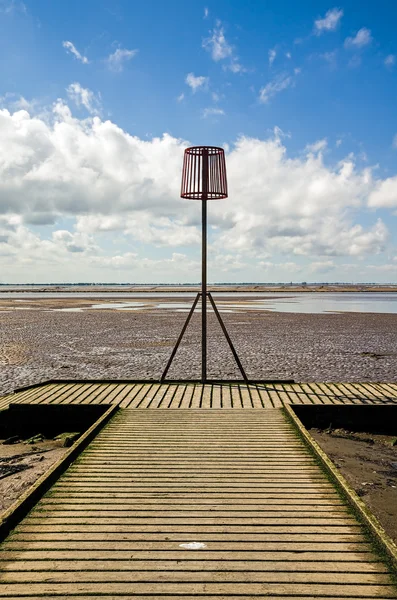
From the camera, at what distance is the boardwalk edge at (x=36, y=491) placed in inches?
193

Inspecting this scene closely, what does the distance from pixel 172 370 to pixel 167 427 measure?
971 cm

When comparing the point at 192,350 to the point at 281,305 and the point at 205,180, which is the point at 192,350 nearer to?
the point at 205,180

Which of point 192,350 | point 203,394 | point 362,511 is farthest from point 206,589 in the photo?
point 192,350

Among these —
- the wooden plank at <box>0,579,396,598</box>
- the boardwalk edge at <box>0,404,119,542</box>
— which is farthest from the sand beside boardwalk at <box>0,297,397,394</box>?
the wooden plank at <box>0,579,396,598</box>

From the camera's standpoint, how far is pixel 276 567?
4.22 meters

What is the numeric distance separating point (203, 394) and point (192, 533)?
21.1 feet

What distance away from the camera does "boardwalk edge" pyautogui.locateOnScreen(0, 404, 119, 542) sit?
4.90m

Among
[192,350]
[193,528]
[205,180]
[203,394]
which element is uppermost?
[205,180]

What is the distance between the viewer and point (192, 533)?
4.77m

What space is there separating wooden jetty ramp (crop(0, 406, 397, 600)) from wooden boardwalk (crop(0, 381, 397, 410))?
2.97 m

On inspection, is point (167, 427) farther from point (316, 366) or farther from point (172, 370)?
point (316, 366)

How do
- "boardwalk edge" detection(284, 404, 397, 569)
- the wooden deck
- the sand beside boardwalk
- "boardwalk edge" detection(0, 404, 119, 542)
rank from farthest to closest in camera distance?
the sand beside boardwalk
"boardwalk edge" detection(0, 404, 119, 542)
"boardwalk edge" detection(284, 404, 397, 569)
the wooden deck

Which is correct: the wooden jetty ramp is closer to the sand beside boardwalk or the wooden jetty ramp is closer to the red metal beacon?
the red metal beacon

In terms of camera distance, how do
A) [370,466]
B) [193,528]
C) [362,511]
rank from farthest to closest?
[370,466]
[362,511]
[193,528]
